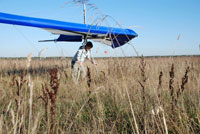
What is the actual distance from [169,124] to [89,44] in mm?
4343

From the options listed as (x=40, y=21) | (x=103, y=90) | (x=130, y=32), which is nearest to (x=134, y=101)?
(x=103, y=90)

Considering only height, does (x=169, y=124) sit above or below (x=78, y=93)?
below

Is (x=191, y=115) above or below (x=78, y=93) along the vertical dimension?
below

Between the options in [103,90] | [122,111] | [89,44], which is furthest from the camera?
[89,44]

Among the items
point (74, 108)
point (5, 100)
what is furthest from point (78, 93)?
point (5, 100)

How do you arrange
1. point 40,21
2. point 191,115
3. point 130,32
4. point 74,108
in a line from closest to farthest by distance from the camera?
point 191,115 → point 74,108 → point 40,21 → point 130,32

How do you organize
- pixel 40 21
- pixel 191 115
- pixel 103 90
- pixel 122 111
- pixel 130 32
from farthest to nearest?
pixel 130 32 < pixel 40 21 < pixel 103 90 < pixel 122 111 < pixel 191 115

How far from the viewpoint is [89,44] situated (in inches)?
219

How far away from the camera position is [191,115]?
6.02ft

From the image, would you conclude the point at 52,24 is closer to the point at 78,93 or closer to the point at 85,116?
the point at 78,93

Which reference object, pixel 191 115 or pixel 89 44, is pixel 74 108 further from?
pixel 89 44

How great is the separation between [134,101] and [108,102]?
365 mm

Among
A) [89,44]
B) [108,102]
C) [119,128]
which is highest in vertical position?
[89,44]

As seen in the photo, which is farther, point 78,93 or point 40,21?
point 40,21
